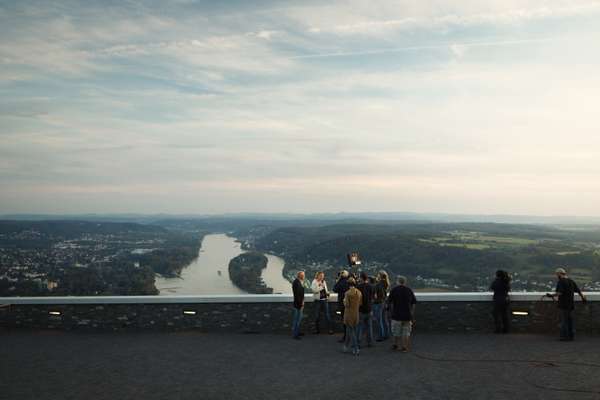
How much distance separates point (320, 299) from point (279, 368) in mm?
2713

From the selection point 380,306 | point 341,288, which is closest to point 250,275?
point 341,288

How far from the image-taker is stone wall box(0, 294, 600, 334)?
11.0m

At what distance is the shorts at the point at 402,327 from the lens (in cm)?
962

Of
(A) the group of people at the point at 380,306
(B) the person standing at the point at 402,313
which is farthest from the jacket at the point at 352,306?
(B) the person standing at the point at 402,313

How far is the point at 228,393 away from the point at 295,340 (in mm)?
3462

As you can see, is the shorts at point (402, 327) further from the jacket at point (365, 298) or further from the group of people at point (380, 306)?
the jacket at point (365, 298)

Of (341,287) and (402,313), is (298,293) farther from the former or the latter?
(402,313)

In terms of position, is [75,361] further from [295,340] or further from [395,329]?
[395,329]

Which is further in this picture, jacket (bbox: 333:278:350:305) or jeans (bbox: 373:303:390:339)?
jacket (bbox: 333:278:350:305)

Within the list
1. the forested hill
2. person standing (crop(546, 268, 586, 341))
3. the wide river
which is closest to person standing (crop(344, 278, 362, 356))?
person standing (crop(546, 268, 586, 341))

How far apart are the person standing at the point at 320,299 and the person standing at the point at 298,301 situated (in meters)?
0.44

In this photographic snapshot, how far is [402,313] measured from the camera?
9.56m

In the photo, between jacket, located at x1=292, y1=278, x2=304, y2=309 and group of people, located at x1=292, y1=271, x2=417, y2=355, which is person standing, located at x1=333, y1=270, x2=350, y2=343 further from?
jacket, located at x1=292, y1=278, x2=304, y2=309

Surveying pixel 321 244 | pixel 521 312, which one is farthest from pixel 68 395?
pixel 321 244
